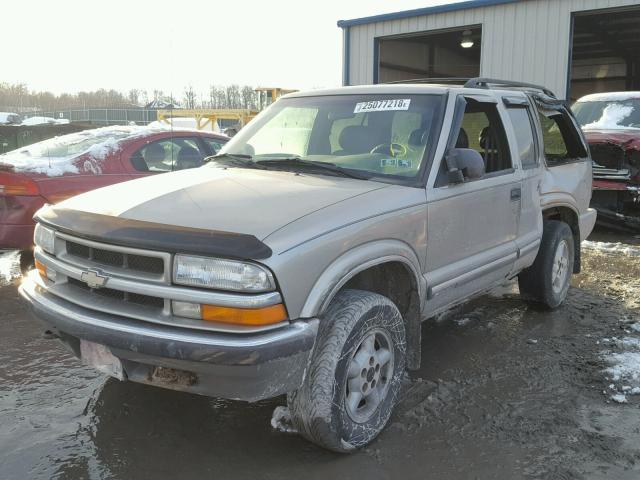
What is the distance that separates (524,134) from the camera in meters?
4.51

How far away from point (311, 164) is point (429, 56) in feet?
66.0

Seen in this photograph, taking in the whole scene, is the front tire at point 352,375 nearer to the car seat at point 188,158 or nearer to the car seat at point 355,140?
the car seat at point 355,140

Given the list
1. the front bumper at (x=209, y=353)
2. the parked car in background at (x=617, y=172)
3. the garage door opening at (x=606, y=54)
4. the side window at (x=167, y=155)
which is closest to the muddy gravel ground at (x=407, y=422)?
the front bumper at (x=209, y=353)

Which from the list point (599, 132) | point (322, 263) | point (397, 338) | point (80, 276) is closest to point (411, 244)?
point (397, 338)

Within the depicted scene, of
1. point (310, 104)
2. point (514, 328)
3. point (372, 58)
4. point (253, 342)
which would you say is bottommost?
point (514, 328)

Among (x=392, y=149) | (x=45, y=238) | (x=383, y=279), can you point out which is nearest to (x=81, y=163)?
(x=45, y=238)

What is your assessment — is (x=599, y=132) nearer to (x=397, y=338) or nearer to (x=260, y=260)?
(x=397, y=338)

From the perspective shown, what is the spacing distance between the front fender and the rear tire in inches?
84.5

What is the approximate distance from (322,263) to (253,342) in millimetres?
473

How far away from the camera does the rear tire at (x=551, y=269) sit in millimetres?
4957

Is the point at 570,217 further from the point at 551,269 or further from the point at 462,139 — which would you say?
the point at 462,139

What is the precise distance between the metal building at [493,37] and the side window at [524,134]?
974 cm

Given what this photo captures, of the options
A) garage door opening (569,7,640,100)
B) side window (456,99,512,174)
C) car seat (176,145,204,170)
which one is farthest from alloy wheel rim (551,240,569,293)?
garage door opening (569,7,640,100)

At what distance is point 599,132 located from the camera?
9133 millimetres
